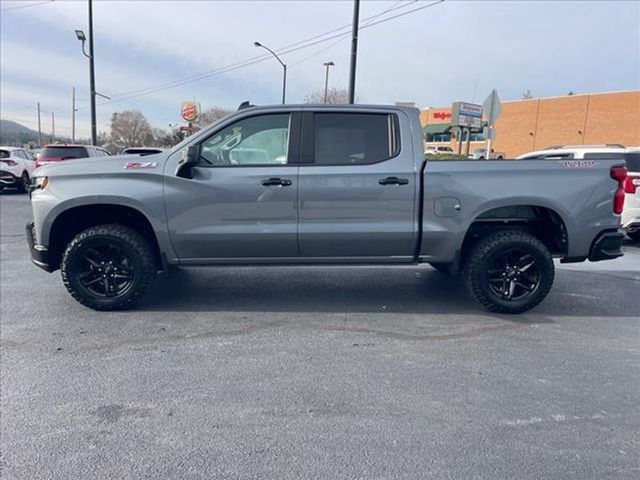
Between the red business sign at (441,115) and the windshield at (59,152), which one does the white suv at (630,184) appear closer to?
the windshield at (59,152)

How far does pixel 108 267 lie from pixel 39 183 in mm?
1046

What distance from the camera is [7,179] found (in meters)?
15.6

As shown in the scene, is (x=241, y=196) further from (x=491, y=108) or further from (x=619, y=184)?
(x=491, y=108)

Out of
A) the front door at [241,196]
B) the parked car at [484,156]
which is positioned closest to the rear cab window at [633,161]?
the parked car at [484,156]

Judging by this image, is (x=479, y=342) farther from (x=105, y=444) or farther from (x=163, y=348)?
(x=105, y=444)

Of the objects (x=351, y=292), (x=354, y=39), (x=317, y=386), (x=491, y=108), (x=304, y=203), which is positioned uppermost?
(x=354, y=39)

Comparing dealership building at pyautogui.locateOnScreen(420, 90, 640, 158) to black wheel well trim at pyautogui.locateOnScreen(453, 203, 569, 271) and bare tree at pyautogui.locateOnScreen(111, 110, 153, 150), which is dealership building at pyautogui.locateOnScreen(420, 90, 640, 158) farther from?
bare tree at pyautogui.locateOnScreen(111, 110, 153, 150)

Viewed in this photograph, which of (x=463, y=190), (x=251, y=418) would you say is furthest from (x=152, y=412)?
(x=463, y=190)

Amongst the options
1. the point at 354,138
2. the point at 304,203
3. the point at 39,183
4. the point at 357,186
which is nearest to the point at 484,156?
the point at 354,138

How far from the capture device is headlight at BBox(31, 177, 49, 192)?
4215 millimetres

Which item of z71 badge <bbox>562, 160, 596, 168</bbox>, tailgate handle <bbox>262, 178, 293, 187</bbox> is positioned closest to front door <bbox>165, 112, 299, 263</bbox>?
tailgate handle <bbox>262, 178, 293, 187</bbox>

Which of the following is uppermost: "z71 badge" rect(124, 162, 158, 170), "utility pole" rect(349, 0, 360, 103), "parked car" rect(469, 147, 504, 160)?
"utility pole" rect(349, 0, 360, 103)

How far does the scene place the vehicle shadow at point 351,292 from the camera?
4656 millimetres

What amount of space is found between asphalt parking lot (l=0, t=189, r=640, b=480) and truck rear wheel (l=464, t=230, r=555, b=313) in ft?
0.67
